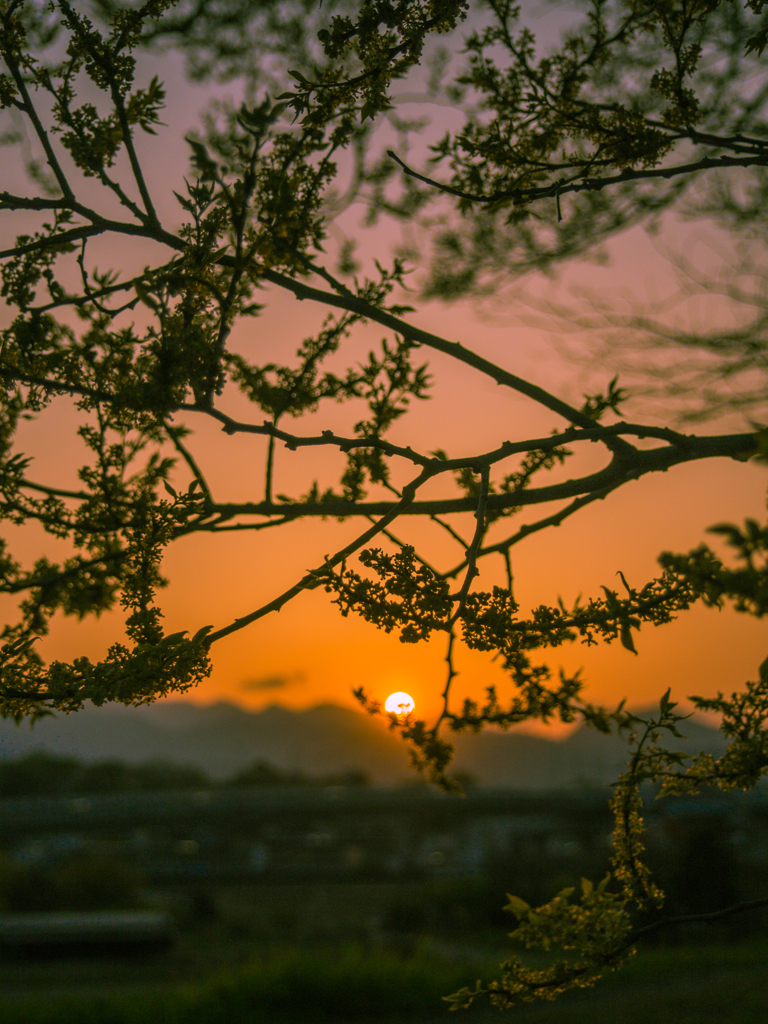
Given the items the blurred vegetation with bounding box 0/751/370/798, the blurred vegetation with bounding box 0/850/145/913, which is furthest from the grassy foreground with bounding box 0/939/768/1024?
the blurred vegetation with bounding box 0/751/370/798

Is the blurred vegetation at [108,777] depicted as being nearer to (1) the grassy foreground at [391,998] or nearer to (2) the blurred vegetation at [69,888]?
(2) the blurred vegetation at [69,888]

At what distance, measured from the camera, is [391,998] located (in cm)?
886

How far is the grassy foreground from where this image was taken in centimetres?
782

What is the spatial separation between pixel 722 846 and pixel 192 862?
1365 inches

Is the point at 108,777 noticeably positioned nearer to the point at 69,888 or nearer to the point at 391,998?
the point at 69,888

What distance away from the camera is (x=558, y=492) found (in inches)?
104

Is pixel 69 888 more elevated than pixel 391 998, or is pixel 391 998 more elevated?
pixel 391 998

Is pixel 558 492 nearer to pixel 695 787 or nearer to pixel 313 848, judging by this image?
pixel 695 787

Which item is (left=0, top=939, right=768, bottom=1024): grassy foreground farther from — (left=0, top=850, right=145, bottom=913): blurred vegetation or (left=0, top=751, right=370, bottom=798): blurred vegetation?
(left=0, top=751, right=370, bottom=798): blurred vegetation

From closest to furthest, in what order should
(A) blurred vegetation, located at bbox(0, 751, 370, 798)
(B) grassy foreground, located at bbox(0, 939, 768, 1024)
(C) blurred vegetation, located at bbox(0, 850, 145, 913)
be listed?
1. (B) grassy foreground, located at bbox(0, 939, 768, 1024)
2. (C) blurred vegetation, located at bbox(0, 850, 145, 913)
3. (A) blurred vegetation, located at bbox(0, 751, 370, 798)

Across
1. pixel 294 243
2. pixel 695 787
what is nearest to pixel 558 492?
pixel 695 787

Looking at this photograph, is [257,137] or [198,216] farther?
[198,216]

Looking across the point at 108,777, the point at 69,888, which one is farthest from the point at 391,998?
the point at 108,777

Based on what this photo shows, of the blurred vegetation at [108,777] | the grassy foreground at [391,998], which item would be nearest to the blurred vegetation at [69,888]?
the grassy foreground at [391,998]
